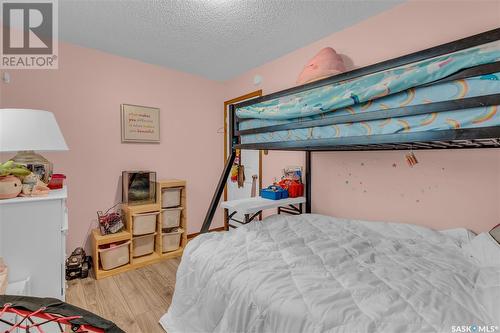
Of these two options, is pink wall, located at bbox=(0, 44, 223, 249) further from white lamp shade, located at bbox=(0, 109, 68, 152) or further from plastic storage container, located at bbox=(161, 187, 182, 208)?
white lamp shade, located at bbox=(0, 109, 68, 152)

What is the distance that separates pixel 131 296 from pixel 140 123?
1828 mm

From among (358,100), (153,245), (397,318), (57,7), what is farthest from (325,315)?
(57,7)

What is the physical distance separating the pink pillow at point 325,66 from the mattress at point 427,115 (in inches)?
33.7

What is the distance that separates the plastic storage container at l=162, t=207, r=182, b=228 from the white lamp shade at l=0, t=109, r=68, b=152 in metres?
1.43

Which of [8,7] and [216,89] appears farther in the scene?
[216,89]

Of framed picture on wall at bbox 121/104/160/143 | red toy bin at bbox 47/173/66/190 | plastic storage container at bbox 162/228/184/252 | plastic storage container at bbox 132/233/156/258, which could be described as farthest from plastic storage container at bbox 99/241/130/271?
framed picture on wall at bbox 121/104/160/143

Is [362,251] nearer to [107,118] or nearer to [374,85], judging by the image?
[374,85]

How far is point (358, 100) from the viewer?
3.65 feet

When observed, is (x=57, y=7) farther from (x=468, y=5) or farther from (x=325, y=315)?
(x=468, y=5)

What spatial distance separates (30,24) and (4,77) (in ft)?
1.71

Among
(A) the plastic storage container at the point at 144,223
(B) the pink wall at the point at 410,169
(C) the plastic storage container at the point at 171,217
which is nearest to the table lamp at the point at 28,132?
(A) the plastic storage container at the point at 144,223

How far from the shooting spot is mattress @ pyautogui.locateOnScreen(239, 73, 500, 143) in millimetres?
825

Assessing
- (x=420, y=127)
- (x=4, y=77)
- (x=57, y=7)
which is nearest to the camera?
(x=420, y=127)

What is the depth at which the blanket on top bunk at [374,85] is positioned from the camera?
85 centimetres
